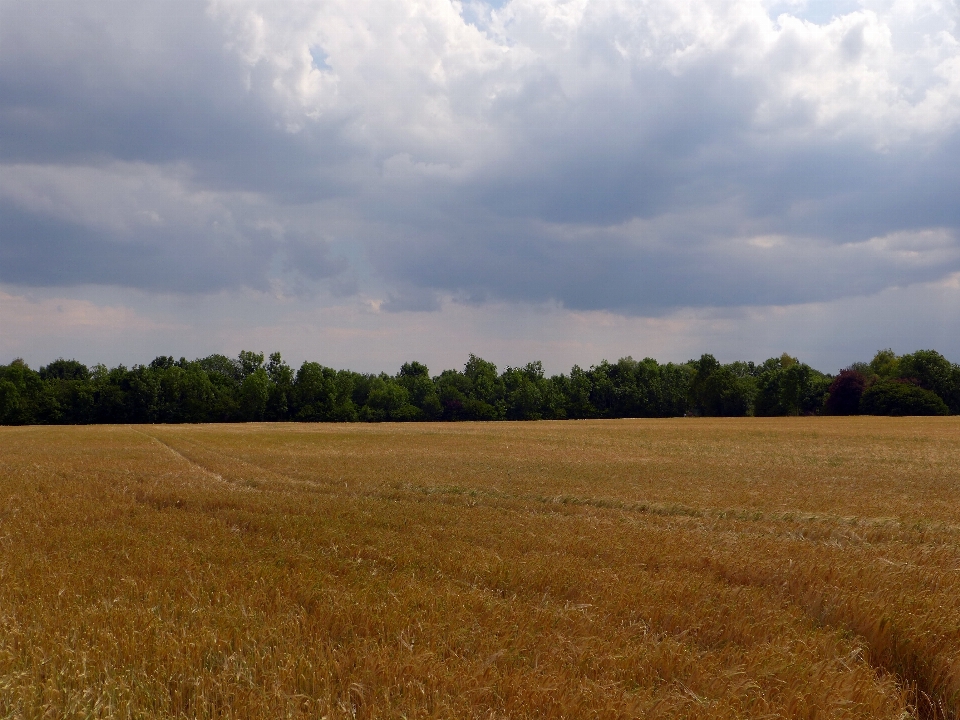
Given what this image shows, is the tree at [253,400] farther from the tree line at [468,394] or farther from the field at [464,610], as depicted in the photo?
the field at [464,610]

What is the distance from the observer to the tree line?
110 meters

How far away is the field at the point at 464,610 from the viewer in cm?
554

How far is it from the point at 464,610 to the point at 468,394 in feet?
453

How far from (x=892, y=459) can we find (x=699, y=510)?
2488 centimetres

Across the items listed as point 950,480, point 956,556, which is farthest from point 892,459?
point 956,556

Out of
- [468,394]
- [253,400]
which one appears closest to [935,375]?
[468,394]

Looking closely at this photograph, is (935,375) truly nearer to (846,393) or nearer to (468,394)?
(846,393)

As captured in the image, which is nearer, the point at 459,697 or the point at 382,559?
the point at 459,697

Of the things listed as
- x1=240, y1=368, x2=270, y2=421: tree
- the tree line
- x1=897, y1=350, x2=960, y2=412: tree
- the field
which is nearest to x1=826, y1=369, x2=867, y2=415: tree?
the tree line

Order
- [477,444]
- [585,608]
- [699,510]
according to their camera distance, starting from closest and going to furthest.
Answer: [585,608] → [699,510] → [477,444]

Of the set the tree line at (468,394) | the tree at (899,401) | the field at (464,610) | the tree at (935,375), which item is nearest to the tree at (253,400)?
the tree line at (468,394)

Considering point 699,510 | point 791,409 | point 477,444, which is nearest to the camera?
point 699,510

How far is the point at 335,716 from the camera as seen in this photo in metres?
5.11

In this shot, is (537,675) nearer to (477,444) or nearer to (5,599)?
(5,599)
